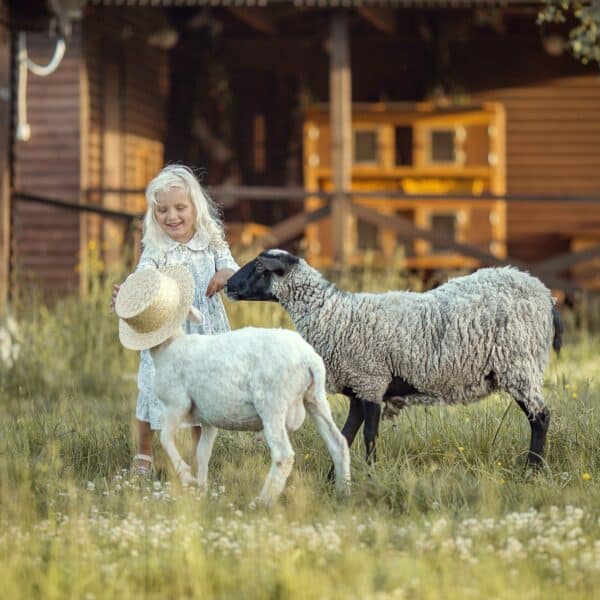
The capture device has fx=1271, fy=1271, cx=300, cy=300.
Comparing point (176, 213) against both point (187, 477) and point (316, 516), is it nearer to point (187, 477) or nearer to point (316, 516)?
point (187, 477)

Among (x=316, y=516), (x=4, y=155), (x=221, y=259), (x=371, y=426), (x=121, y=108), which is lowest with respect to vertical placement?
(x=316, y=516)

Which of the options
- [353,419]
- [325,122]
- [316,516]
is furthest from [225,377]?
[325,122]

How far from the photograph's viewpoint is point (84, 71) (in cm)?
1432

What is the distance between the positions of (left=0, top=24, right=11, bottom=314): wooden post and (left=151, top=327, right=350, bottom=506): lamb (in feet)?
15.8

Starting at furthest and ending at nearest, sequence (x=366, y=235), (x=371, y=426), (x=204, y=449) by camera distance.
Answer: (x=366, y=235)
(x=371, y=426)
(x=204, y=449)

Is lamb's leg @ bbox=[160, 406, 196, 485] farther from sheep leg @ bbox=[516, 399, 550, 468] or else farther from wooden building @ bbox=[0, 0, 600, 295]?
wooden building @ bbox=[0, 0, 600, 295]

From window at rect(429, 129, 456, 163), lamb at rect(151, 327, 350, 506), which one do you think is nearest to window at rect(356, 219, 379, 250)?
window at rect(429, 129, 456, 163)

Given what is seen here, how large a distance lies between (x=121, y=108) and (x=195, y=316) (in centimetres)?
1069

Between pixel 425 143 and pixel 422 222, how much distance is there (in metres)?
0.96

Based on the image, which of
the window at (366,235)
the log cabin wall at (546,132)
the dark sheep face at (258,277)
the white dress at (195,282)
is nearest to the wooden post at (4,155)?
the white dress at (195,282)

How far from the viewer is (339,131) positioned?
43.0ft

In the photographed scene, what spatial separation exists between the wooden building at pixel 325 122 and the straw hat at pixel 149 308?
8.19m

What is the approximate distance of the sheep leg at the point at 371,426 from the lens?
5375mm

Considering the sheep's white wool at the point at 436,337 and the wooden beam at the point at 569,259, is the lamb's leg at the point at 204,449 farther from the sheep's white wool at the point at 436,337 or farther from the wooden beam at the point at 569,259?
the wooden beam at the point at 569,259
